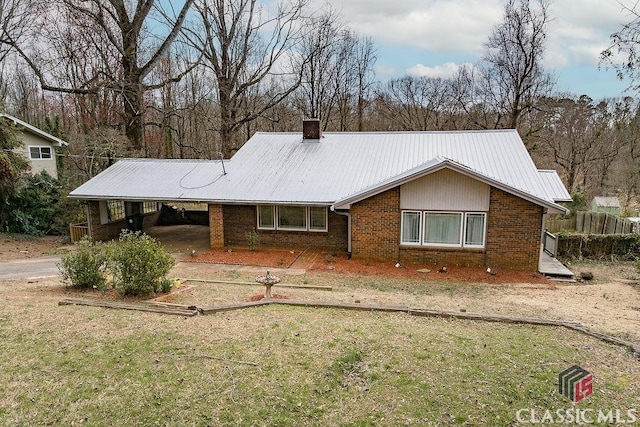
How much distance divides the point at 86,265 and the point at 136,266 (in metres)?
1.47

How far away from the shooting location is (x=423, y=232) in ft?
48.2

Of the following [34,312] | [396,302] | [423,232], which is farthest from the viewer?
[423,232]

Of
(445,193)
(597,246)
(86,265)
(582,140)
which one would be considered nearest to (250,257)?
(86,265)

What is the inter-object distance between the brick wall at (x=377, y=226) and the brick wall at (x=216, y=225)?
5601 mm

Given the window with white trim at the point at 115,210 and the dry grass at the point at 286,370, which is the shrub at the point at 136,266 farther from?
the window with white trim at the point at 115,210

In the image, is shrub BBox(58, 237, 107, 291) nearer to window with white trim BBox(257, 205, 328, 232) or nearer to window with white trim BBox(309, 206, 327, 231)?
window with white trim BBox(257, 205, 328, 232)

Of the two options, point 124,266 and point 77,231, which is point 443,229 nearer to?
point 124,266

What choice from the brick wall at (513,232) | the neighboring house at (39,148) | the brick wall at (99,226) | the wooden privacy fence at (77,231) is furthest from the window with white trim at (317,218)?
the neighboring house at (39,148)

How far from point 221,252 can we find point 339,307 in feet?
29.9

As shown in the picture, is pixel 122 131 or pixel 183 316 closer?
pixel 183 316

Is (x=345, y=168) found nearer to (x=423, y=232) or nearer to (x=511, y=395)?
(x=423, y=232)

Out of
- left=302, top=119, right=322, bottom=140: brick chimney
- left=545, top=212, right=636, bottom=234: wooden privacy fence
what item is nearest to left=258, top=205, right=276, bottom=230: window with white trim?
left=302, top=119, right=322, bottom=140: brick chimney

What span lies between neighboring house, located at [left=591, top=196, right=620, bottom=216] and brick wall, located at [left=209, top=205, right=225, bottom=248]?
22.6 m

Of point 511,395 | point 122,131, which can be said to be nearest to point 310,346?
point 511,395
